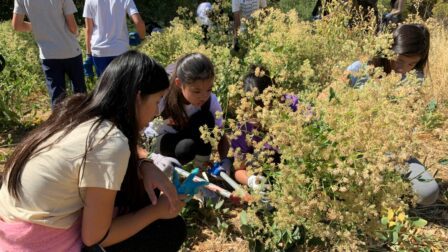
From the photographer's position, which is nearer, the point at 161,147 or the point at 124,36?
the point at 161,147

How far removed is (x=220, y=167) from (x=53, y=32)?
62.0 inches

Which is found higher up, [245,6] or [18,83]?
[245,6]

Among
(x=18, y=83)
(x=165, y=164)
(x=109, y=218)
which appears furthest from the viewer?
(x=18, y=83)

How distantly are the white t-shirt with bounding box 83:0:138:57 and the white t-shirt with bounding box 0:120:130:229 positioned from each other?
2.01 m

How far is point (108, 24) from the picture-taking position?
3150mm

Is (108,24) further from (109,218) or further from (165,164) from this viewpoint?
(109,218)

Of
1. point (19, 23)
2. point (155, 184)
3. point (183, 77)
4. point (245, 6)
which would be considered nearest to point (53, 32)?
point (19, 23)

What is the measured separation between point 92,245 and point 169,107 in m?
1.15

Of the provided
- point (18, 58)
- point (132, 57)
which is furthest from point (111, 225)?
point (18, 58)

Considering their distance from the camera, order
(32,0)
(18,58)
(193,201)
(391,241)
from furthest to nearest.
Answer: (18,58) < (32,0) < (193,201) < (391,241)

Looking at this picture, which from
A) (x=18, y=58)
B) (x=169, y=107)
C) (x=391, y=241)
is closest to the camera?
(x=391, y=241)

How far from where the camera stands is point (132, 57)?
138 centimetres

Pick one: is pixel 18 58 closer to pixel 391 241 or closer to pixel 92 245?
pixel 92 245

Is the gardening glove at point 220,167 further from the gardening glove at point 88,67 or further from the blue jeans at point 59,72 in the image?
the gardening glove at point 88,67
